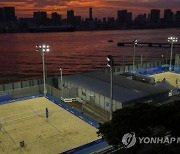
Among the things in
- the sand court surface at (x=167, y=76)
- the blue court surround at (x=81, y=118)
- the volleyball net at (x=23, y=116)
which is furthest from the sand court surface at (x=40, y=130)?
the sand court surface at (x=167, y=76)

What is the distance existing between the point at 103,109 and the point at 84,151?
1121 cm

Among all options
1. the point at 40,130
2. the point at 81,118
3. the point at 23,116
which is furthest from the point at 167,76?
the point at 40,130

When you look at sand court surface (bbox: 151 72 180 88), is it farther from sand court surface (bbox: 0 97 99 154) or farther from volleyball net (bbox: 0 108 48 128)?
volleyball net (bbox: 0 108 48 128)

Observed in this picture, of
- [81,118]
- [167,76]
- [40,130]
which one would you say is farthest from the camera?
[167,76]

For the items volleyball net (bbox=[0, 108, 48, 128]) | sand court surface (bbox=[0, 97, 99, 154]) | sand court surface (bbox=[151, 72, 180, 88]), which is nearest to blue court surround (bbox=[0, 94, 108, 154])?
sand court surface (bbox=[0, 97, 99, 154])

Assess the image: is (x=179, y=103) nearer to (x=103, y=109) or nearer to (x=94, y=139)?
(x=94, y=139)

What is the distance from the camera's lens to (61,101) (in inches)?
1465

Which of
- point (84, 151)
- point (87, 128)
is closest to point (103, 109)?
point (87, 128)

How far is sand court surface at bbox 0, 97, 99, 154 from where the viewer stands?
79.5ft

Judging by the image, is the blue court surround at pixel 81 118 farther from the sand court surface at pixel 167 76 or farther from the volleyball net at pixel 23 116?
the sand court surface at pixel 167 76

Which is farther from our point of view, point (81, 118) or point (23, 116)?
point (23, 116)

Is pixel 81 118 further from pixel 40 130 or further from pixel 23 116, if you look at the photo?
pixel 23 116

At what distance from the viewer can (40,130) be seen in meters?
27.9

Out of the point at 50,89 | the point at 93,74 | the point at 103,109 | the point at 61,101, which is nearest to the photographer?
the point at 103,109
